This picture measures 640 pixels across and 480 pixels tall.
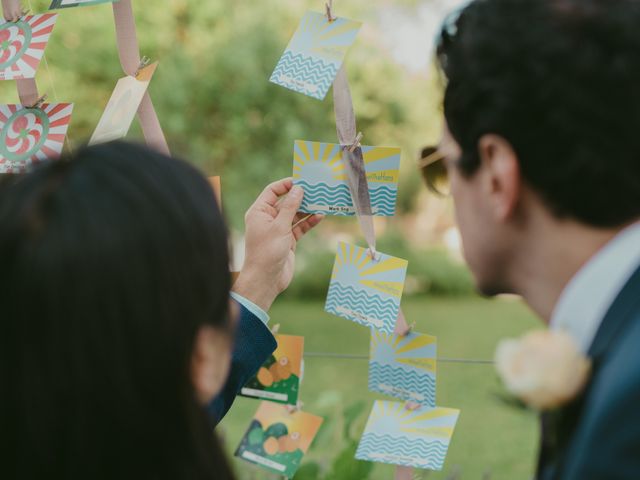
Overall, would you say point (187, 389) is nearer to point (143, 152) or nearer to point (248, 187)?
point (143, 152)

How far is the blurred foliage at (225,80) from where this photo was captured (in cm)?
537

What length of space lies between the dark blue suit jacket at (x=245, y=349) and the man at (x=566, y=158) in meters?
0.49

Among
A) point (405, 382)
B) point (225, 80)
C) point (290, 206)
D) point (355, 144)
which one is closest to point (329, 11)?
point (355, 144)

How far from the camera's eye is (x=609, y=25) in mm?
867

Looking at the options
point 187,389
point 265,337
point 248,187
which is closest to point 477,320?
point 248,187

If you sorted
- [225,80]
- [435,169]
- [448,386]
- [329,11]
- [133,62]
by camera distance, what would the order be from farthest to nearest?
[225,80] → [448,386] → [133,62] → [329,11] → [435,169]

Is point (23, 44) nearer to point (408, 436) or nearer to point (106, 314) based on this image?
point (106, 314)

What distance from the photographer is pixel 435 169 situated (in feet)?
3.50

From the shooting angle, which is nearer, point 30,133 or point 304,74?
point 304,74

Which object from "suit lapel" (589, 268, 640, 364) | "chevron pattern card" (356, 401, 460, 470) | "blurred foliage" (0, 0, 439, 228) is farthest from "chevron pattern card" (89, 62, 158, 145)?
"blurred foliage" (0, 0, 439, 228)

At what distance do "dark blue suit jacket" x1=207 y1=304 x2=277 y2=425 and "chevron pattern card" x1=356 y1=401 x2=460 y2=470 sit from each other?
0.26 metres

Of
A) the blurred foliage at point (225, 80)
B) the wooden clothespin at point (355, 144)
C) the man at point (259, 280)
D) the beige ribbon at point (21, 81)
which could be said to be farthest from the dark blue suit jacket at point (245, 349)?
the blurred foliage at point (225, 80)

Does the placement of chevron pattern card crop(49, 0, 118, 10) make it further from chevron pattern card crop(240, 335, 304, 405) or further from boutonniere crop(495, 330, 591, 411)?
boutonniere crop(495, 330, 591, 411)

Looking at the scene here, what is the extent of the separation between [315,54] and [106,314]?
67 cm
